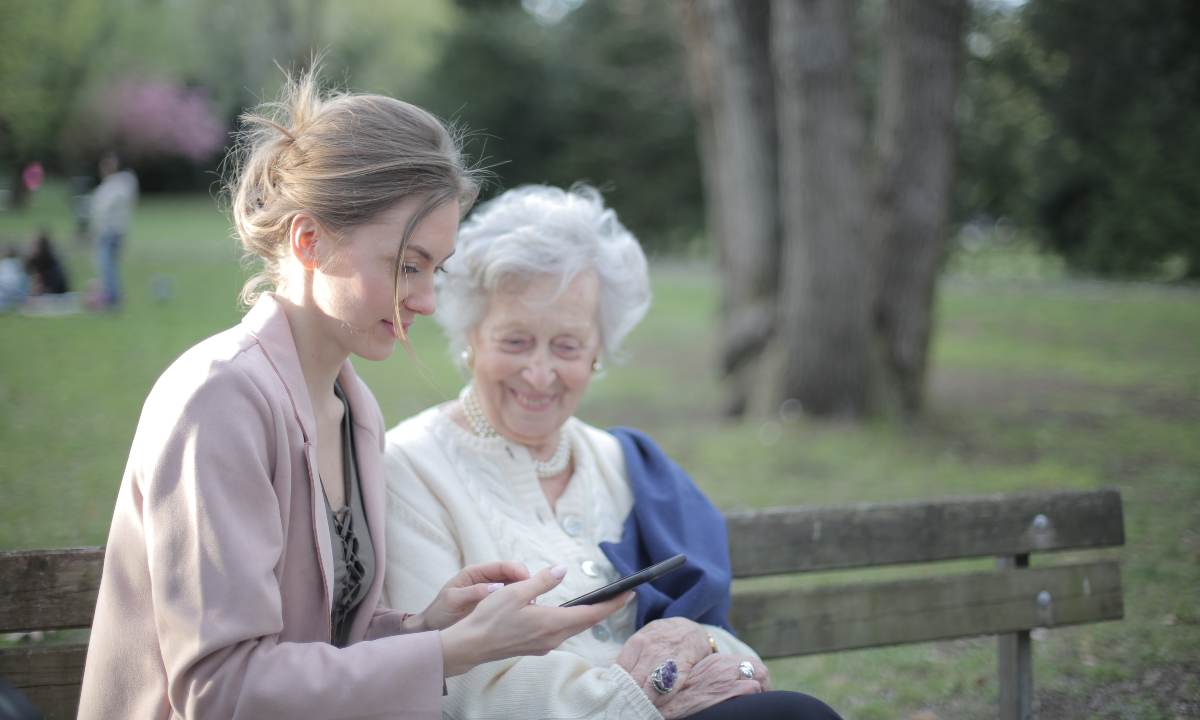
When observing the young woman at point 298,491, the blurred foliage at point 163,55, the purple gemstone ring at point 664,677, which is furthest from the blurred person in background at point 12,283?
the purple gemstone ring at point 664,677

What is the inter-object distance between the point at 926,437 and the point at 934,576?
493cm

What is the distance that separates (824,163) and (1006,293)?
12.9 m

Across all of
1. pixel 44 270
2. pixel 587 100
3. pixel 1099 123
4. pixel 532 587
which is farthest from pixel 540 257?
pixel 587 100

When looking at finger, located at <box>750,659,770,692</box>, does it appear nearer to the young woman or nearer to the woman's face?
the young woman

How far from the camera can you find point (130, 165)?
2300cm

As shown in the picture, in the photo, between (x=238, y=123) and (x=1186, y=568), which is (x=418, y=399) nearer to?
(x=1186, y=568)

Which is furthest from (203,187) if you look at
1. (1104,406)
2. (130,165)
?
(1104,406)

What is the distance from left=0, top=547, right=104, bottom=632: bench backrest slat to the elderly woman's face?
1033 mm

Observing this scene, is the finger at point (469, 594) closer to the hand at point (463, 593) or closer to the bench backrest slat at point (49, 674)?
the hand at point (463, 593)

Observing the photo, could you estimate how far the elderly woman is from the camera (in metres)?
2.47

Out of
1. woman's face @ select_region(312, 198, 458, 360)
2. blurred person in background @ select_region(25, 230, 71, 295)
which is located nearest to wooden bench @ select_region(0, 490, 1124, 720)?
woman's face @ select_region(312, 198, 458, 360)

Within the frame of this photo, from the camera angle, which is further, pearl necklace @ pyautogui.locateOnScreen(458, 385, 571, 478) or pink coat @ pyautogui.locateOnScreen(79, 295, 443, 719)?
pearl necklace @ pyautogui.locateOnScreen(458, 385, 571, 478)

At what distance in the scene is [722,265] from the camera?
32.9 feet

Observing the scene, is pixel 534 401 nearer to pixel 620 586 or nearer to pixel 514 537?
pixel 514 537
